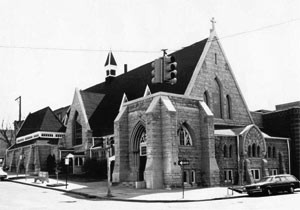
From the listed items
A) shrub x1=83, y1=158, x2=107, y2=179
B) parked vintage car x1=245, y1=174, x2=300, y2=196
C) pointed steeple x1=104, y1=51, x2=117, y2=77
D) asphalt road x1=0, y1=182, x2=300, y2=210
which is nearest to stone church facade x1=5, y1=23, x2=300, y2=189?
shrub x1=83, y1=158, x2=107, y2=179

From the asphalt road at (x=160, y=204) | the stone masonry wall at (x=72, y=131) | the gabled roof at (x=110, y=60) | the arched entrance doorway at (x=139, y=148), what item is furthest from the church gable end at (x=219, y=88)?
the gabled roof at (x=110, y=60)

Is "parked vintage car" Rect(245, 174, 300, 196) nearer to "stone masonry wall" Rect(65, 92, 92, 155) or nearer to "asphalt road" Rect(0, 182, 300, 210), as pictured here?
"asphalt road" Rect(0, 182, 300, 210)

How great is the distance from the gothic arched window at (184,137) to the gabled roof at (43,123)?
24.2m

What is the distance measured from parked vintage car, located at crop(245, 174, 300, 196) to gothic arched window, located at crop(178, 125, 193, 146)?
8.96 meters

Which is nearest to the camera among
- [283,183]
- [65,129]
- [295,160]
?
[283,183]

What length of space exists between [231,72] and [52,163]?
2250 cm

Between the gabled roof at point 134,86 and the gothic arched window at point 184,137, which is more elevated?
the gabled roof at point 134,86

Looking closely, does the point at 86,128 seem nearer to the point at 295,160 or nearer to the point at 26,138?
the point at 26,138

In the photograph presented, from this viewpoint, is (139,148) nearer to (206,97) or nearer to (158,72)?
(206,97)

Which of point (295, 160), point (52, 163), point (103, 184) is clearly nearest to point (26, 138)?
point (52, 163)

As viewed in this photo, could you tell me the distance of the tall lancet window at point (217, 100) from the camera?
1582 inches

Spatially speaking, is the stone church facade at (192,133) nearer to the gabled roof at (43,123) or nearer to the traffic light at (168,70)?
the gabled roof at (43,123)

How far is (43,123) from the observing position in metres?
52.3

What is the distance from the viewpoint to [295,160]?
41125mm
